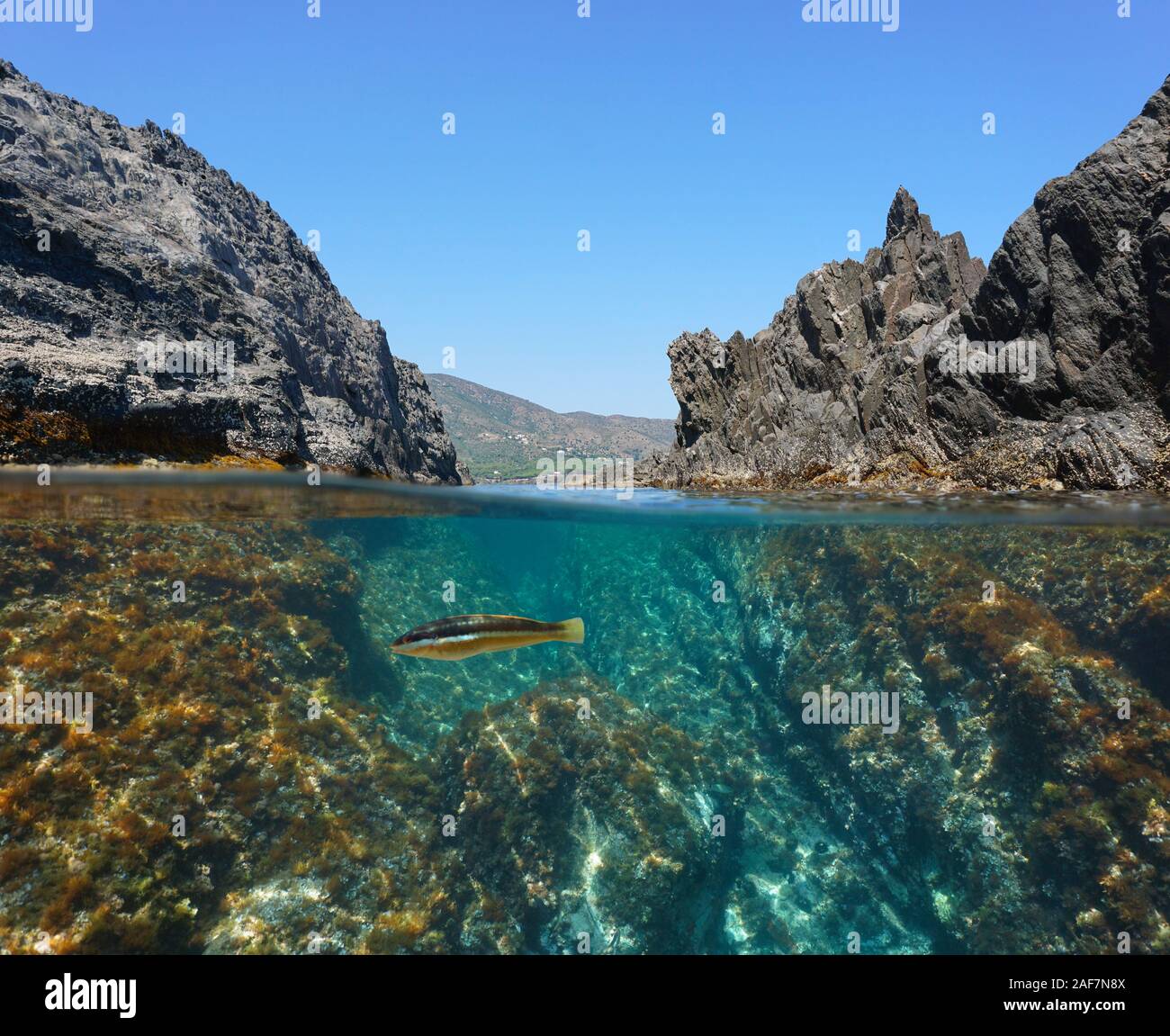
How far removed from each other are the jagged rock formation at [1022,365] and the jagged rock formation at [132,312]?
18.7 meters

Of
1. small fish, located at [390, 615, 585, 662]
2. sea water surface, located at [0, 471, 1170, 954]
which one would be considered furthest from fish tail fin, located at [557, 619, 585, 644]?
sea water surface, located at [0, 471, 1170, 954]

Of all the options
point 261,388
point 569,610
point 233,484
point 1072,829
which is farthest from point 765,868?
point 261,388

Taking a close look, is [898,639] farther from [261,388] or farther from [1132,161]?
[261,388]

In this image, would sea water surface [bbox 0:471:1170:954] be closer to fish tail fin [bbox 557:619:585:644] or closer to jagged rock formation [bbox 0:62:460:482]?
jagged rock formation [bbox 0:62:460:482]

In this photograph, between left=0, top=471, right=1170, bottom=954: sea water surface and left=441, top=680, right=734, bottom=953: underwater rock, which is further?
left=441, top=680, right=734, bottom=953: underwater rock

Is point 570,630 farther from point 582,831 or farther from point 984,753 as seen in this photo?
point 984,753

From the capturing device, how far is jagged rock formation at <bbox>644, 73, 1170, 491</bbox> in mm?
14305

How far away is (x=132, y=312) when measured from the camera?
12.9 meters

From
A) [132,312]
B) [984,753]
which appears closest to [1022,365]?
[984,753]

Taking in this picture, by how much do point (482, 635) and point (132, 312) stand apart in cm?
1373

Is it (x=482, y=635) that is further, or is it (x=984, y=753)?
(x=984, y=753)

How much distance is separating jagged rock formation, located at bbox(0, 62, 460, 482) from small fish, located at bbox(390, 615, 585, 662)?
1041 centimetres

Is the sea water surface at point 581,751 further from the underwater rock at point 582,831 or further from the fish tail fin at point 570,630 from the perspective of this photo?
the fish tail fin at point 570,630
